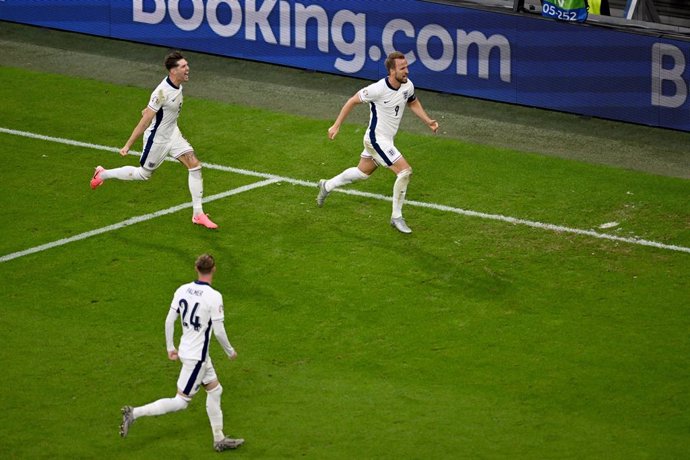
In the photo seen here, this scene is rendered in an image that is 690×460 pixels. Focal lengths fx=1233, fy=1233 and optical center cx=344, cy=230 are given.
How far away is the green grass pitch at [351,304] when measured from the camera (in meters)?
11.2

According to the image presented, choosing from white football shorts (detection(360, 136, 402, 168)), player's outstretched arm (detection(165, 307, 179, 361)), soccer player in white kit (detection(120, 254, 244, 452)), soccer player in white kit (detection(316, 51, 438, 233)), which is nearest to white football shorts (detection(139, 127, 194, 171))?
soccer player in white kit (detection(316, 51, 438, 233))

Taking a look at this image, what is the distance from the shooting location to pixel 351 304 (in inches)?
538

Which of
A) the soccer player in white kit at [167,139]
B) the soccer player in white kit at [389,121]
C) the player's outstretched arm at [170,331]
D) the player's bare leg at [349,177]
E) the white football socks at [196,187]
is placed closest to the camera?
the player's outstretched arm at [170,331]

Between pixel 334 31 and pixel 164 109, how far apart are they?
658cm

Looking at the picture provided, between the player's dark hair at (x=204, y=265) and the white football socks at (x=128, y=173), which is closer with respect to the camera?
the player's dark hair at (x=204, y=265)

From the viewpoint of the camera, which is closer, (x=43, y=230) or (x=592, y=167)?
(x=43, y=230)

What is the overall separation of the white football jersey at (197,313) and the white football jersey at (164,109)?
496 cm

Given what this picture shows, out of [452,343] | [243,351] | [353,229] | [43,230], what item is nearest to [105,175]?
[43,230]

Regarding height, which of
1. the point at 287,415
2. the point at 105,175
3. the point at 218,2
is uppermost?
the point at 218,2

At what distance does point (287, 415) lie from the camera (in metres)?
11.4

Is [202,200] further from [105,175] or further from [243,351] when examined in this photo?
[243,351]

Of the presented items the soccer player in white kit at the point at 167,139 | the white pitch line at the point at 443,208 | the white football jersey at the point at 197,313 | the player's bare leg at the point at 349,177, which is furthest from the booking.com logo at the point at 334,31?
the white football jersey at the point at 197,313

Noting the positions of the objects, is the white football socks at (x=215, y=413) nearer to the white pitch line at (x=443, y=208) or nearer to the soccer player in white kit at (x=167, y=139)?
the white pitch line at (x=443, y=208)

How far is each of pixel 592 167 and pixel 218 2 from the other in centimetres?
768
